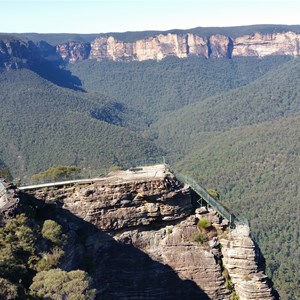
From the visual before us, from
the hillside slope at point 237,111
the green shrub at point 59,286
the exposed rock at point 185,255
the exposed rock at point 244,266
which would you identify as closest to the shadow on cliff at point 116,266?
the exposed rock at point 185,255

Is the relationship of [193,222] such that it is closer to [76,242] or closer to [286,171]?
[76,242]

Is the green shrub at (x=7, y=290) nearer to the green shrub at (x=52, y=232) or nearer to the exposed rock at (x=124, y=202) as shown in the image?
the green shrub at (x=52, y=232)

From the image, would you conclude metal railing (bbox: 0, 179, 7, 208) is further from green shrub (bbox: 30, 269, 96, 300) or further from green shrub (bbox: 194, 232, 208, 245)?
green shrub (bbox: 194, 232, 208, 245)

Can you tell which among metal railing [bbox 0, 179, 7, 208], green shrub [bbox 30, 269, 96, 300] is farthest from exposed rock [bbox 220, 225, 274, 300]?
metal railing [bbox 0, 179, 7, 208]

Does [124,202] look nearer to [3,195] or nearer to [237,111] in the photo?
[3,195]

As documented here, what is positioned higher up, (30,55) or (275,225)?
(30,55)

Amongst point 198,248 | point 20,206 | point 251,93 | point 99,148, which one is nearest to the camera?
point 20,206

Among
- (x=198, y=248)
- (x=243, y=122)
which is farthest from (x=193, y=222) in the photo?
(x=243, y=122)
